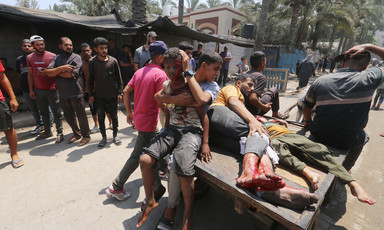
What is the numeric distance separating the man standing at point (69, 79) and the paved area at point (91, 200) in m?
0.75

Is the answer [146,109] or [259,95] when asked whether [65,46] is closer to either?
[146,109]

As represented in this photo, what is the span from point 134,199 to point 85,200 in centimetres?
63

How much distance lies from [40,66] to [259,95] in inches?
160

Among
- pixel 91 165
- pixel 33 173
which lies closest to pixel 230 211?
pixel 91 165

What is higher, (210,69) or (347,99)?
(210,69)

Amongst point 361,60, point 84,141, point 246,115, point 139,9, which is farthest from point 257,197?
point 139,9

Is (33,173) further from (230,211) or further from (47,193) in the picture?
(230,211)

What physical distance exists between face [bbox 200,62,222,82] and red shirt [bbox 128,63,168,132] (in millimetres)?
561

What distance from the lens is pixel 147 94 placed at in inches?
98.7

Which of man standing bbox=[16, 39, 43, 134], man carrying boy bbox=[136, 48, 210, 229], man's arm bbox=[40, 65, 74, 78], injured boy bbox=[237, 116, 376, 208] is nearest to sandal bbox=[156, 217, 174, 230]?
man carrying boy bbox=[136, 48, 210, 229]

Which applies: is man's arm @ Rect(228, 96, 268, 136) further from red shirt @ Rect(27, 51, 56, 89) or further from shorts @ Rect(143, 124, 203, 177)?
red shirt @ Rect(27, 51, 56, 89)

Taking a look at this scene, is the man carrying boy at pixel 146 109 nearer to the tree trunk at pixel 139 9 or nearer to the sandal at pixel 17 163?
the sandal at pixel 17 163

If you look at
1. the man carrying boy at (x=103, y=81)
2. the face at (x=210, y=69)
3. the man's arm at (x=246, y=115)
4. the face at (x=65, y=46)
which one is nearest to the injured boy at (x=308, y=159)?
the man's arm at (x=246, y=115)

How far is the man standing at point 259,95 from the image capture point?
2819 millimetres
